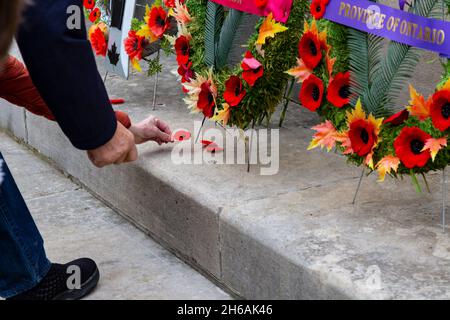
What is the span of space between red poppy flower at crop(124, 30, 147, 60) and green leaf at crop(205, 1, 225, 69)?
0.79m

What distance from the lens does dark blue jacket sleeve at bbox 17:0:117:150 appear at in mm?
2309

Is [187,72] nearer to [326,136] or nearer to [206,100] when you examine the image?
[206,100]

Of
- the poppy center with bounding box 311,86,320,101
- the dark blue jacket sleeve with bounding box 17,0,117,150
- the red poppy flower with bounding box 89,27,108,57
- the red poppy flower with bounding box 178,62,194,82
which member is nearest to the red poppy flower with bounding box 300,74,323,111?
the poppy center with bounding box 311,86,320,101

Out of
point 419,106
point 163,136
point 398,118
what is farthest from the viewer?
point 163,136

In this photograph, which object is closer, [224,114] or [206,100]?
[224,114]

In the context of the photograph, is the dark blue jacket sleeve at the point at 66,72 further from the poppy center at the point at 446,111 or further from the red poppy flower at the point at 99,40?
the red poppy flower at the point at 99,40

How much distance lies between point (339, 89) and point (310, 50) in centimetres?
18

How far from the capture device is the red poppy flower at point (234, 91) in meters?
3.30

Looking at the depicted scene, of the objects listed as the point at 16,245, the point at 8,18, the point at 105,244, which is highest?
the point at 8,18

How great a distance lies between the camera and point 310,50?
305cm

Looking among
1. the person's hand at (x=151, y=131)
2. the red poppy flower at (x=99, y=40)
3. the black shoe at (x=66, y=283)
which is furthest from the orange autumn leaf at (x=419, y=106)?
the red poppy flower at (x=99, y=40)

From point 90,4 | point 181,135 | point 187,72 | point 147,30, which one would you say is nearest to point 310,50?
point 187,72

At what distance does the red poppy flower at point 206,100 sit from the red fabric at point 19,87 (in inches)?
26.7

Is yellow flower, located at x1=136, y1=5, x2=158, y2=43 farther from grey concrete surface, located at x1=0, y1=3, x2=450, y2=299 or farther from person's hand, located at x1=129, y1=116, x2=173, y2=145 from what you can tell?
person's hand, located at x1=129, y1=116, x2=173, y2=145
